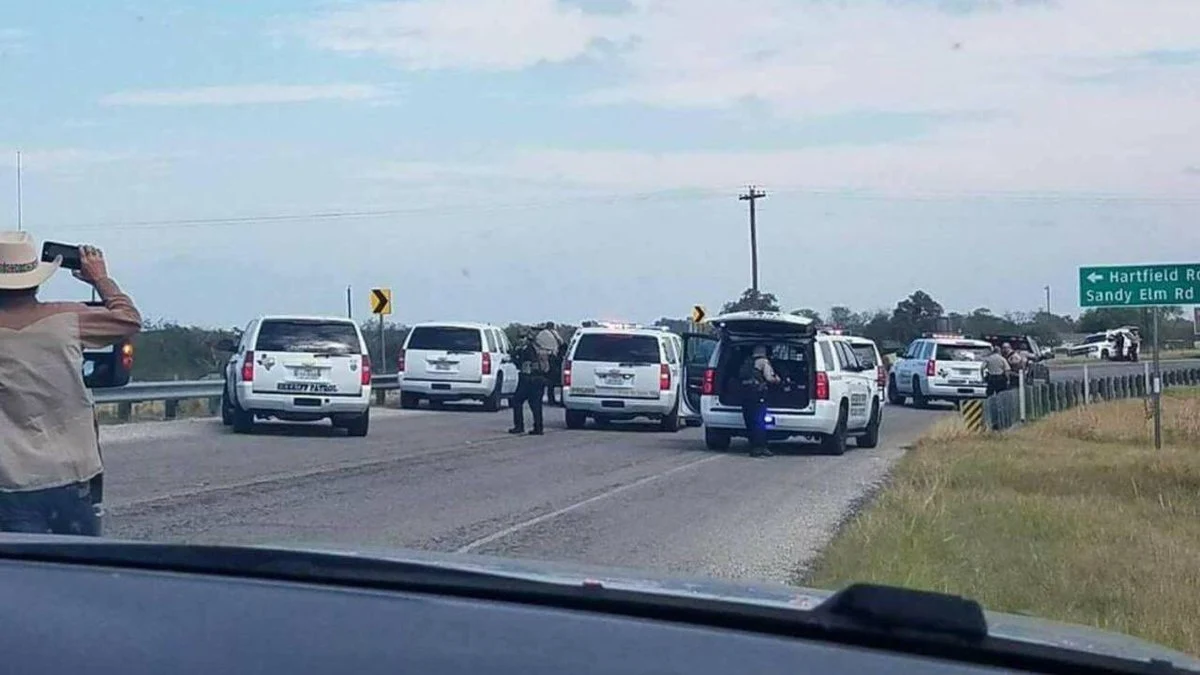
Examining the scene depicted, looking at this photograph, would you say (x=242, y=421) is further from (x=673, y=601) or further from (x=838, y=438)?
(x=673, y=601)

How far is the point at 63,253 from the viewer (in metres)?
7.01

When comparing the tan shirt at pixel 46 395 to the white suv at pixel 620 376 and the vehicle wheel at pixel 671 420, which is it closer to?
the white suv at pixel 620 376

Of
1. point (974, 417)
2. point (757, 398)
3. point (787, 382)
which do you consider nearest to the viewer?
point (757, 398)

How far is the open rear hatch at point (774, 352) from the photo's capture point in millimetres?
22719

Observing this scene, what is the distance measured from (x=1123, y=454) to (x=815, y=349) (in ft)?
14.1

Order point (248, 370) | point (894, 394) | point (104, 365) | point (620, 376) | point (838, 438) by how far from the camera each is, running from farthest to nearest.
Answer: point (894, 394) < point (620, 376) < point (248, 370) < point (838, 438) < point (104, 365)

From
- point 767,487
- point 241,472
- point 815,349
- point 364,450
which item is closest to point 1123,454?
point 815,349

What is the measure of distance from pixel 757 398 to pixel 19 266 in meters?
17.2

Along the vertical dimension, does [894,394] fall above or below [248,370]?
below

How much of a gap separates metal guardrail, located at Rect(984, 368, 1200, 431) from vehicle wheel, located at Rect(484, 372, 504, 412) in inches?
383

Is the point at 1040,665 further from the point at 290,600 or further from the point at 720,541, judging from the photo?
the point at 720,541

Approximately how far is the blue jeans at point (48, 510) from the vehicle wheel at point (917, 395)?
120ft

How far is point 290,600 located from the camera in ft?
8.42

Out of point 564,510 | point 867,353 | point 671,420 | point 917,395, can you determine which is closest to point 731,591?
point 564,510
